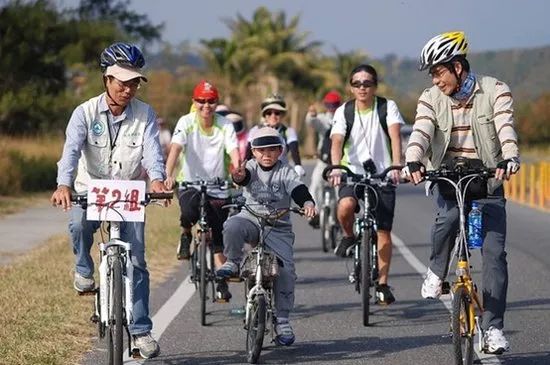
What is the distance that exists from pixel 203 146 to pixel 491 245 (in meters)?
4.22

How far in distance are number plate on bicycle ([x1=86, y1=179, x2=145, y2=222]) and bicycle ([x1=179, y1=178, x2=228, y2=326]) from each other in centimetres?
280

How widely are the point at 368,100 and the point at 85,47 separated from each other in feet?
104

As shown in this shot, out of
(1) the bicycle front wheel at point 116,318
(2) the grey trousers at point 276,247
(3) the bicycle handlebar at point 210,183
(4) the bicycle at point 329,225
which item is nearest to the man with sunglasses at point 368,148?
(3) the bicycle handlebar at point 210,183

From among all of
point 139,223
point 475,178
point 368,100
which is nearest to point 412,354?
point 475,178

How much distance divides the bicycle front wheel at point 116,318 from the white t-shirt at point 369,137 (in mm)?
4148

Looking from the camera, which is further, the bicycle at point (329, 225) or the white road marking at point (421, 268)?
the bicycle at point (329, 225)

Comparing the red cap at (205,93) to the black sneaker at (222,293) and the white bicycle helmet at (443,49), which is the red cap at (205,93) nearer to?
the black sneaker at (222,293)

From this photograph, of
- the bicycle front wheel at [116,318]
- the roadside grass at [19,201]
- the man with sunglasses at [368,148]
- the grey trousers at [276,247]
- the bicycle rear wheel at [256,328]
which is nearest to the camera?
the bicycle front wheel at [116,318]

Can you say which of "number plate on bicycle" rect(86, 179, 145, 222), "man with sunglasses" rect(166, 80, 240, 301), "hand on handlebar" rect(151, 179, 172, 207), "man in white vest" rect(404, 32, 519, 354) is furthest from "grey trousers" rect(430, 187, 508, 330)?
"man with sunglasses" rect(166, 80, 240, 301)

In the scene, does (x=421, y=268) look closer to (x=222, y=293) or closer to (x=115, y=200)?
(x=222, y=293)

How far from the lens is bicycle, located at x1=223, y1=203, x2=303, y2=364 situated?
8.82m

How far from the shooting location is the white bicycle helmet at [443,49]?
8383mm

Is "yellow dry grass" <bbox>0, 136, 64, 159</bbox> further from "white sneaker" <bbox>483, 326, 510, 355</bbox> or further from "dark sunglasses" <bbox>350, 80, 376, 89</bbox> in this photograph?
"white sneaker" <bbox>483, 326, 510, 355</bbox>

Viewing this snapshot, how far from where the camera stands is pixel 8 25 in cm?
3966
